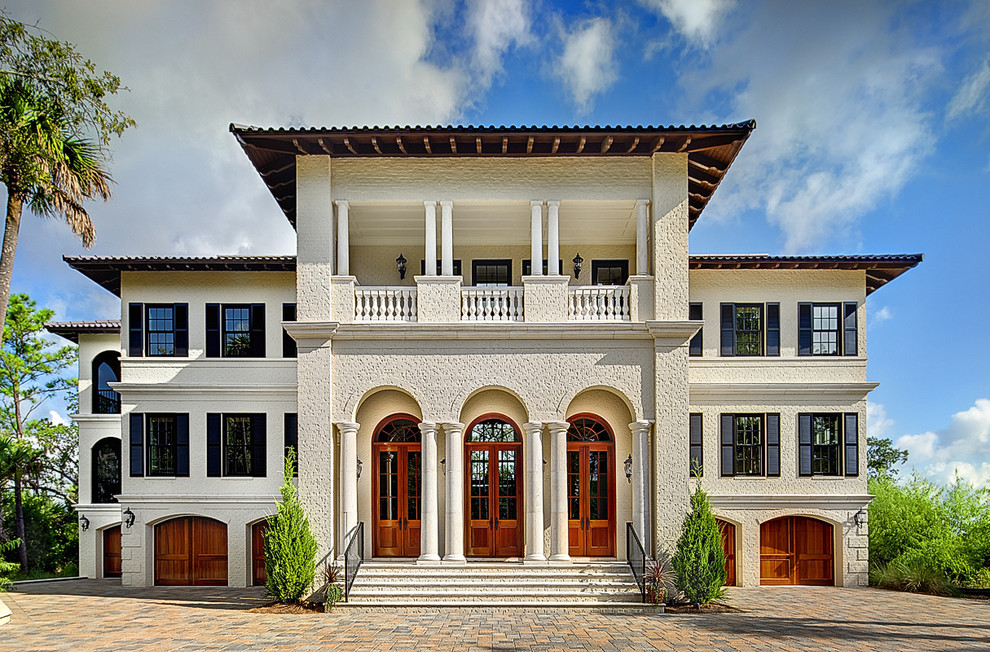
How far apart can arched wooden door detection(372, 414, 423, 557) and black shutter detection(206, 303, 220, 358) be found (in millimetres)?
5858

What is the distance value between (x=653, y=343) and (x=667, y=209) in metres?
3.03

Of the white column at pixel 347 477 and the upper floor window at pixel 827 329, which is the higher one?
the upper floor window at pixel 827 329

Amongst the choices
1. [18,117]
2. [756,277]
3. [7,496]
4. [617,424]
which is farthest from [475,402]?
[7,496]

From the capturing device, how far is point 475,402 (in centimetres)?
1784

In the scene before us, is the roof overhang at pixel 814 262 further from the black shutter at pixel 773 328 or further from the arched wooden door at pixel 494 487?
the arched wooden door at pixel 494 487

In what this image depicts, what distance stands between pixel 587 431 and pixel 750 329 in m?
5.62

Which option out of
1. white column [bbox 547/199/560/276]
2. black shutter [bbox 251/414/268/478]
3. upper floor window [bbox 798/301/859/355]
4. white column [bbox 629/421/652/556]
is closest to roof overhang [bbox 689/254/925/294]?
upper floor window [bbox 798/301/859/355]

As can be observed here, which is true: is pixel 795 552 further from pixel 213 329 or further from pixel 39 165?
pixel 39 165

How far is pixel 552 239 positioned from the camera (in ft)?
54.0

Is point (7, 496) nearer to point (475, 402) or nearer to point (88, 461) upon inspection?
point (88, 461)

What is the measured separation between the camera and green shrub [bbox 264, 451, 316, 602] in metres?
14.7

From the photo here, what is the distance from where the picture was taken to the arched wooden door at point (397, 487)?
17.7m

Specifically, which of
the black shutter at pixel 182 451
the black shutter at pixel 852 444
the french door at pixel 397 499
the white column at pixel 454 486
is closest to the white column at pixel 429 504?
the white column at pixel 454 486

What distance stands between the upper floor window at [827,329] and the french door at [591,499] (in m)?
6.48
